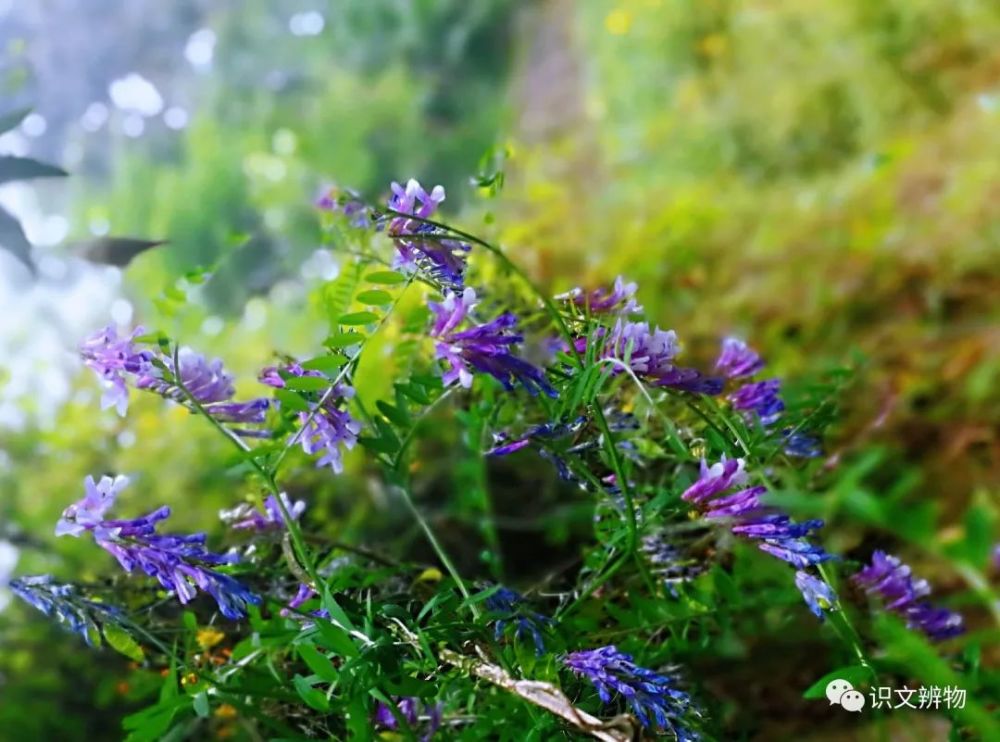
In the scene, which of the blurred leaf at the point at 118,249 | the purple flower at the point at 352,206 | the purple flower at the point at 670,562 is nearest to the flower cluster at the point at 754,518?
the purple flower at the point at 670,562

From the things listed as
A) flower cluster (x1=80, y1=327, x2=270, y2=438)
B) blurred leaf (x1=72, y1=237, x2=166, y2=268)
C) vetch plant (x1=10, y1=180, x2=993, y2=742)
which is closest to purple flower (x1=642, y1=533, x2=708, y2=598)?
vetch plant (x1=10, y1=180, x2=993, y2=742)

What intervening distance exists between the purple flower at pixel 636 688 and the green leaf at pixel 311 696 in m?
0.09

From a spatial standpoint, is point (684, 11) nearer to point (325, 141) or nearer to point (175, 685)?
Answer: point (325, 141)

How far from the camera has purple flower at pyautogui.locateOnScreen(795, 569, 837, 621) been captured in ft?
1.08

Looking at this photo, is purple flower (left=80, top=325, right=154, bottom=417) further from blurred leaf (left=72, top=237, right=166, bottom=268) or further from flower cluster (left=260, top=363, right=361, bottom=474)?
blurred leaf (left=72, top=237, right=166, bottom=268)

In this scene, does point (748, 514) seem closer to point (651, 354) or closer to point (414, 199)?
point (651, 354)

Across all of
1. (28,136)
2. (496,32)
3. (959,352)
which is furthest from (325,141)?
(959,352)

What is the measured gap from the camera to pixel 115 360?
0.36 meters

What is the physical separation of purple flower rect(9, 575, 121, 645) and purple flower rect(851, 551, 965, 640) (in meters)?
0.35

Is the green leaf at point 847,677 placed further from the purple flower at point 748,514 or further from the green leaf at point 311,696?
the green leaf at point 311,696

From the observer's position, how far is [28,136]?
3.17 ft

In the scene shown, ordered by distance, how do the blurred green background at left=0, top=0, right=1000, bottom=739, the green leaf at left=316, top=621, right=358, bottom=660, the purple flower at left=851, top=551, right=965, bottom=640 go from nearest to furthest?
the green leaf at left=316, top=621, right=358, bottom=660 < the purple flower at left=851, top=551, right=965, bottom=640 < the blurred green background at left=0, top=0, right=1000, bottom=739

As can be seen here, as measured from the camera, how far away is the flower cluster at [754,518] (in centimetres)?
33

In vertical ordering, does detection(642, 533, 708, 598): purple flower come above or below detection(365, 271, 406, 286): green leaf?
below
